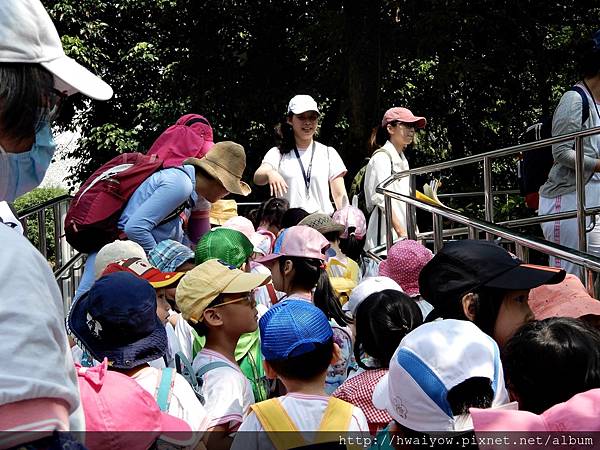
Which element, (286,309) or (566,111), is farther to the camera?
(566,111)

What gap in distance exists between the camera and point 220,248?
5.02 meters

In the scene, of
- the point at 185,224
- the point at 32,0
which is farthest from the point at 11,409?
the point at 185,224

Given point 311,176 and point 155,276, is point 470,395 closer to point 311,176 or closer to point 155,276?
point 155,276

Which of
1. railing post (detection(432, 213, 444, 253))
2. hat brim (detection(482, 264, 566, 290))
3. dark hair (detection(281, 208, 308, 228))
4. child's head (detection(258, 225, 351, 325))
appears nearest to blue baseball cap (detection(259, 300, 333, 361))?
hat brim (detection(482, 264, 566, 290))

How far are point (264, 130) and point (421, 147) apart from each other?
286 centimetres

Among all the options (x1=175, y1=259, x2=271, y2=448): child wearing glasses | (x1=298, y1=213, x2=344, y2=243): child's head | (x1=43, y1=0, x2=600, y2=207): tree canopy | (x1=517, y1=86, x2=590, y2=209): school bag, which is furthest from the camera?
(x1=43, y1=0, x2=600, y2=207): tree canopy

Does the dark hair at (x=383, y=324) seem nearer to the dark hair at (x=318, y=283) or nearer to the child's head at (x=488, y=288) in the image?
the child's head at (x=488, y=288)

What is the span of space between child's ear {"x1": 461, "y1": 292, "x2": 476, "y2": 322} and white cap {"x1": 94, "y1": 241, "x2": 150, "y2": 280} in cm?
177

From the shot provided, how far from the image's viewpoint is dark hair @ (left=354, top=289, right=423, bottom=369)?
3.65 meters

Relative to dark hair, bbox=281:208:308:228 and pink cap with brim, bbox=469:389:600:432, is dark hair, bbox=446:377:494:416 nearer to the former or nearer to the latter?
pink cap with brim, bbox=469:389:600:432

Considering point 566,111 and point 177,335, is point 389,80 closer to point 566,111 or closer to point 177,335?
point 566,111

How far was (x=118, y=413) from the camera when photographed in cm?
231

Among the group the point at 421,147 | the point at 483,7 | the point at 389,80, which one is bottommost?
the point at 421,147

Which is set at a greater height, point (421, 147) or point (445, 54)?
point (445, 54)
